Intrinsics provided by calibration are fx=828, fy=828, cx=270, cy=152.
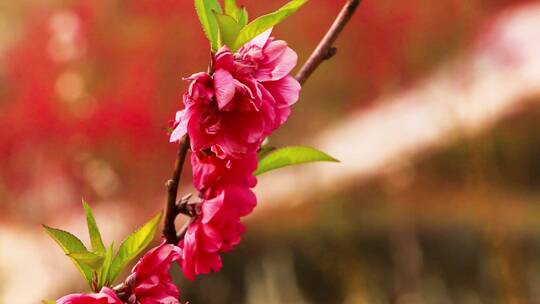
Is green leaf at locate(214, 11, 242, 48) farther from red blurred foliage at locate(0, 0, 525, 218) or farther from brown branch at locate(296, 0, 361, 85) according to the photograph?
red blurred foliage at locate(0, 0, 525, 218)

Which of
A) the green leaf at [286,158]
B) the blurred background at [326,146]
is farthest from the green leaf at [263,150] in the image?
the blurred background at [326,146]

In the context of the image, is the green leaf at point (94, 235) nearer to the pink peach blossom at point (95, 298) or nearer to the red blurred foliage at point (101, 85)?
the pink peach blossom at point (95, 298)

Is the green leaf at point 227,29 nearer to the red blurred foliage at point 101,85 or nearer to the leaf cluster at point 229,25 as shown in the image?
the leaf cluster at point 229,25

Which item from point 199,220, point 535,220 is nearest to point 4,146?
point 535,220

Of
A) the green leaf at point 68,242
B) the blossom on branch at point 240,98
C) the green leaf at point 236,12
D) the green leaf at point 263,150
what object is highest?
the green leaf at point 236,12

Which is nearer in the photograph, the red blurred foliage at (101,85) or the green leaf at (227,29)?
the green leaf at (227,29)

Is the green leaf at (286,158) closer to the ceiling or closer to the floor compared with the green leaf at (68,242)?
closer to the ceiling
